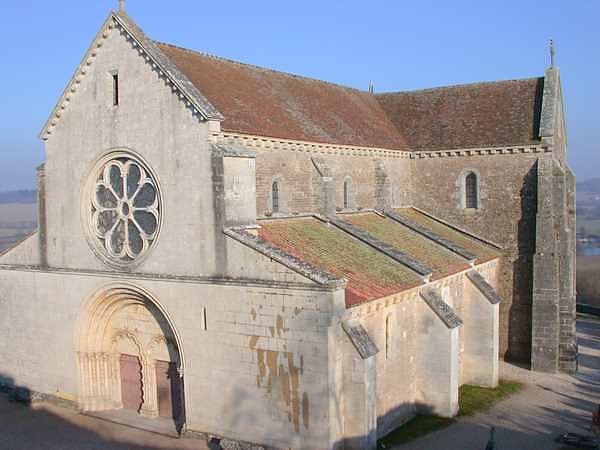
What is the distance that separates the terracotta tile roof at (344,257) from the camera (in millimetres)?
18656

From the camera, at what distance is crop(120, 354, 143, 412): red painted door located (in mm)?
21938

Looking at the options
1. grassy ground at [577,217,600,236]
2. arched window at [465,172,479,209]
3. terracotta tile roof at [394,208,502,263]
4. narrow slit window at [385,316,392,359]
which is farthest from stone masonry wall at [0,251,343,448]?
grassy ground at [577,217,600,236]

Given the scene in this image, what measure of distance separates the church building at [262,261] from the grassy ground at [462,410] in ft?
1.49

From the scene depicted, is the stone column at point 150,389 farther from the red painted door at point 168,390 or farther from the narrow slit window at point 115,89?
the narrow slit window at point 115,89

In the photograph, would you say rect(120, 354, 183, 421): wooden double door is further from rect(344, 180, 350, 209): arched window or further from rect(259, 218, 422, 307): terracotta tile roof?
rect(344, 180, 350, 209): arched window

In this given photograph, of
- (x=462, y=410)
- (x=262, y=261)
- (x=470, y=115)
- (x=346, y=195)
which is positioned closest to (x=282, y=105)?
(x=346, y=195)

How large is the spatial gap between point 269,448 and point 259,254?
202 inches

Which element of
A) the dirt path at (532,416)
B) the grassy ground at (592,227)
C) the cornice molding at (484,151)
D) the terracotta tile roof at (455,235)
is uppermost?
the cornice molding at (484,151)

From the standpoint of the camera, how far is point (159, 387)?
2139 centimetres

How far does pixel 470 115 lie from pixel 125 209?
18.0 meters

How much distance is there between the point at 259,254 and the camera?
1748 cm

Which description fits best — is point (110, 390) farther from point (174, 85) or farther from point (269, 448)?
point (174, 85)

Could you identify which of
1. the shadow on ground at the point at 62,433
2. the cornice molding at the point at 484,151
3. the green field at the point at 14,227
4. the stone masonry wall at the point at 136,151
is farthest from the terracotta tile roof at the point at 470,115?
the green field at the point at 14,227

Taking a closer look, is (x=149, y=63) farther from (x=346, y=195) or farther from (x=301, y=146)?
(x=346, y=195)
